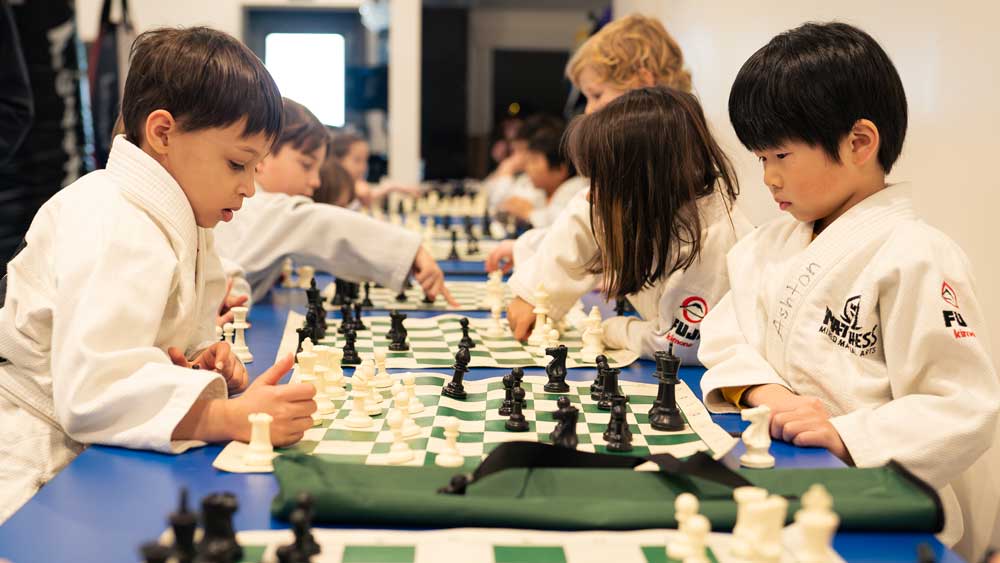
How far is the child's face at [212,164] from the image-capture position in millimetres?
1467

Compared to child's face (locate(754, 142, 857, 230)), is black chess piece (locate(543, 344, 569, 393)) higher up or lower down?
lower down

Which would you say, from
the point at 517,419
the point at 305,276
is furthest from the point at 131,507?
the point at 305,276

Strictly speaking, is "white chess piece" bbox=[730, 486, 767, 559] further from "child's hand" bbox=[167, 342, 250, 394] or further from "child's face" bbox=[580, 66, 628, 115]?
"child's face" bbox=[580, 66, 628, 115]

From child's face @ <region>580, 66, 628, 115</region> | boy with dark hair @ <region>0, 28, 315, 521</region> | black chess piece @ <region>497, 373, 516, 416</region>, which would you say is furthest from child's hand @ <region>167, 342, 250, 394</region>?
child's face @ <region>580, 66, 628, 115</region>

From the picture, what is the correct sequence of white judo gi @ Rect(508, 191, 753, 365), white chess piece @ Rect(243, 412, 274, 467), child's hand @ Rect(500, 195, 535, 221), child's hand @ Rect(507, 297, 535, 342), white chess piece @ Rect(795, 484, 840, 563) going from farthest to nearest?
child's hand @ Rect(500, 195, 535, 221) < child's hand @ Rect(507, 297, 535, 342) < white judo gi @ Rect(508, 191, 753, 365) < white chess piece @ Rect(243, 412, 274, 467) < white chess piece @ Rect(795, 484, 840, 563)

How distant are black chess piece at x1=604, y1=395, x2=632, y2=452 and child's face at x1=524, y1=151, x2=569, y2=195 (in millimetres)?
4451

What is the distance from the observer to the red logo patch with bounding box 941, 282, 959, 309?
51.6 inches

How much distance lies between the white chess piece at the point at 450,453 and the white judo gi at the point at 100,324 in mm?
321

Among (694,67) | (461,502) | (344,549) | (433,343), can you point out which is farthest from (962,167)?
(694,67)

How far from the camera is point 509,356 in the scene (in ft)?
6.19

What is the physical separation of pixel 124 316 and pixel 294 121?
1705 mm

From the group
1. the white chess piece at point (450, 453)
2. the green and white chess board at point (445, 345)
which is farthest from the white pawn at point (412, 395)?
the green and white chess board at point (445, 345)

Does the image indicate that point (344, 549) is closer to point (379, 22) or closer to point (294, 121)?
point (294, 121)

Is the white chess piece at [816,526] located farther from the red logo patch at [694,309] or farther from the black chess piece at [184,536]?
the red logo patch at [694,309]
